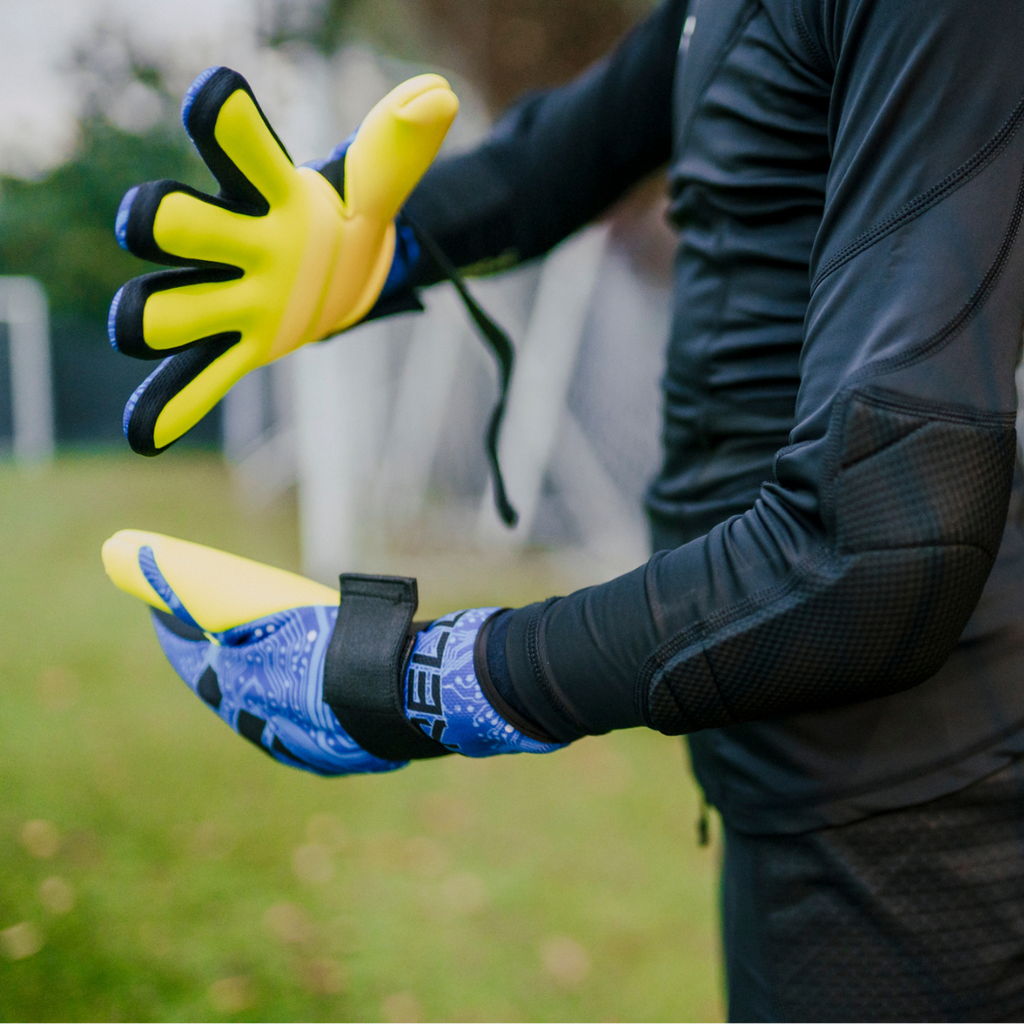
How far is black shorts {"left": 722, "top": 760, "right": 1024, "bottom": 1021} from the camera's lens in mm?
708

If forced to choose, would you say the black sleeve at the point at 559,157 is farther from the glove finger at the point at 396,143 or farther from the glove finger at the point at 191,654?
the glove finger at the point at 191,654

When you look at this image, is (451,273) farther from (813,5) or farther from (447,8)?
(447,8)

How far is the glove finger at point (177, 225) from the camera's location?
58 centimetres

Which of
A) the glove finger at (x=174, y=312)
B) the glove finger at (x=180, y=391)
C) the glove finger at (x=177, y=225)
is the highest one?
the glove finger at (x=177, y=225)

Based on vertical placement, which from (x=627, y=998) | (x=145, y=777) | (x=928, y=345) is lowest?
(x=627, y=998)

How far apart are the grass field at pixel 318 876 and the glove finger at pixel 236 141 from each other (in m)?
1.64

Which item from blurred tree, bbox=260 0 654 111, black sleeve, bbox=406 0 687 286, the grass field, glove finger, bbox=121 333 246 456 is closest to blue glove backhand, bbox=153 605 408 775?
glove finger, bbox=121 333 246 456

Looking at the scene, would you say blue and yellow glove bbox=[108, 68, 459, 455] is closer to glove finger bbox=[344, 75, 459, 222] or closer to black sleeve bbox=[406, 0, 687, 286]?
glove finger bbox=[344, 75, 459, 222]

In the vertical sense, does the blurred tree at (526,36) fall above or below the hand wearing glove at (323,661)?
above

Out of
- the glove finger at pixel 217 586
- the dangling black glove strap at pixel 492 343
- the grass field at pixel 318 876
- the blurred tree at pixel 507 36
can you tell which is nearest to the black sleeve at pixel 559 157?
the dangling black glove strap at pixel 492 343

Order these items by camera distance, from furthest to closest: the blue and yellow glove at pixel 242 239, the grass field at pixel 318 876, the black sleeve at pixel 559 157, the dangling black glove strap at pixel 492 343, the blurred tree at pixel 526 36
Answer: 1. the blurred tree at pixel 526 36
2. the grass field at pixel 318 876
3. the black sleeve at pixel 559 157
4. the dangling black glove strap at pixel 492 343
5. the blue and yellow glove at pixel 242 239

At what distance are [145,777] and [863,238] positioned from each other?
2591 millimetres

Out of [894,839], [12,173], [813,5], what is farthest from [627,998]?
[12,173]

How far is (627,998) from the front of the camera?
1.77 metres
